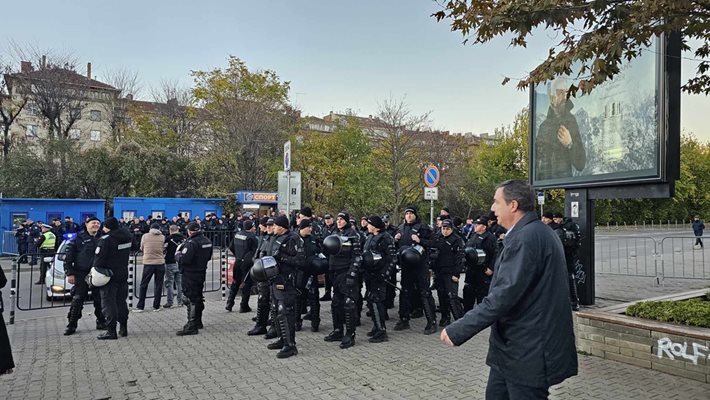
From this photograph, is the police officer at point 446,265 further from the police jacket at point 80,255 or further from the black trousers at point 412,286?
the police jacket at point 80,255

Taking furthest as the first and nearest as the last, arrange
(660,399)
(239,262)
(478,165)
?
(478,165), (239,262), (660,399)

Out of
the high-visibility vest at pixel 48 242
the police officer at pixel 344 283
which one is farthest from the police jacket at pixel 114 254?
the high-visibility vest at pixel 48 242

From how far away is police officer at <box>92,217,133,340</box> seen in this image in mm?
7508

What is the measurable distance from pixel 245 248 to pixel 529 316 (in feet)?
24.9

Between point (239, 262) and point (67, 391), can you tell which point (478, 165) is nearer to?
point (239, 262)

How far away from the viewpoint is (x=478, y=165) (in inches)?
1607

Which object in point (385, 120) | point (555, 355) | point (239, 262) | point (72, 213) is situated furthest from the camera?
point (385, 120)

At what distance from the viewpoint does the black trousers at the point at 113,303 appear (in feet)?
24.7

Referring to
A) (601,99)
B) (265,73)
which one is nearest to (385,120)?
(265,73)

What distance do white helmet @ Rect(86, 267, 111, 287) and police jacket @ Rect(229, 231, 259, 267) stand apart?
2.79m

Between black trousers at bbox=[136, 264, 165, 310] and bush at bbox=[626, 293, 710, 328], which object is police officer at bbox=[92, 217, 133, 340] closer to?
black trousers at bbox=[136, 264, 165, 310]

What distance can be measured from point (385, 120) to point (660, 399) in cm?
2533

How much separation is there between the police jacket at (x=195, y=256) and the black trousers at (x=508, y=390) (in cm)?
589

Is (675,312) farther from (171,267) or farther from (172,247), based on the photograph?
(171,267)
